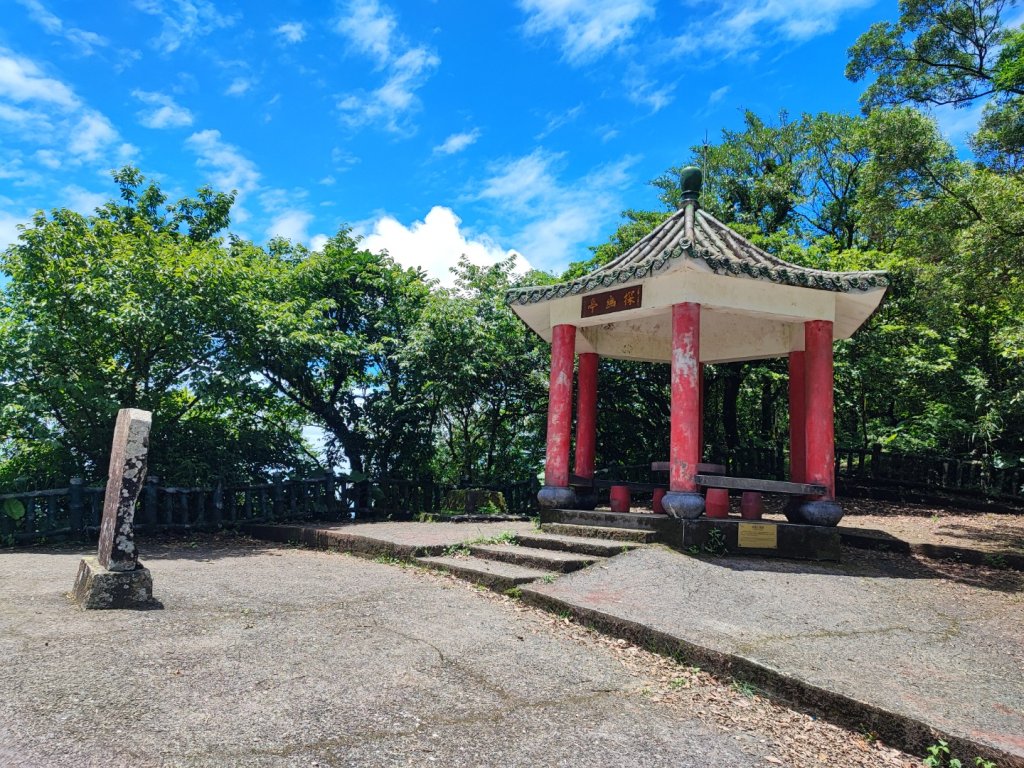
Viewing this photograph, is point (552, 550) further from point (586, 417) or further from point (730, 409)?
point (730, 409)

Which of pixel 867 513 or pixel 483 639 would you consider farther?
pixel 867 513

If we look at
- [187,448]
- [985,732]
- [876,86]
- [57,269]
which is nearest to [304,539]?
[187,448]

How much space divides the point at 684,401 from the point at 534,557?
97.9 inches

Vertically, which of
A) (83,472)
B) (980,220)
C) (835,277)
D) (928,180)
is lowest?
(83,472)

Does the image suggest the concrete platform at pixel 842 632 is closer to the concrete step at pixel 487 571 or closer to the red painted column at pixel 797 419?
the concrete step at pixel 487 571

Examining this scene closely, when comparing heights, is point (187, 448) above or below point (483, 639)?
above

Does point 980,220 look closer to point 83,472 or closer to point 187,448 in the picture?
point 187,448

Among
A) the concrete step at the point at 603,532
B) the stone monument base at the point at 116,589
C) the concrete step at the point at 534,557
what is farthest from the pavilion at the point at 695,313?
the stone monument base at the point at 116,589

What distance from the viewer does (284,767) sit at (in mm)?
2729

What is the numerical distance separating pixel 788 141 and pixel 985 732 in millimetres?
23007

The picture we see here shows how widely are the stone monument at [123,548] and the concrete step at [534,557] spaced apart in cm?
343

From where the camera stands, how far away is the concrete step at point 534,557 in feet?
22.4

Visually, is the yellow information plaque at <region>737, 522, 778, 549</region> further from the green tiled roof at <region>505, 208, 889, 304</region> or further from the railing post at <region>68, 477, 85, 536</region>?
the railing post at <region>68, 477, 85, 536</region>

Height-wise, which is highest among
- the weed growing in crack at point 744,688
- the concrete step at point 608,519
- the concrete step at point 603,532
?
the concrete step at point 608,519
